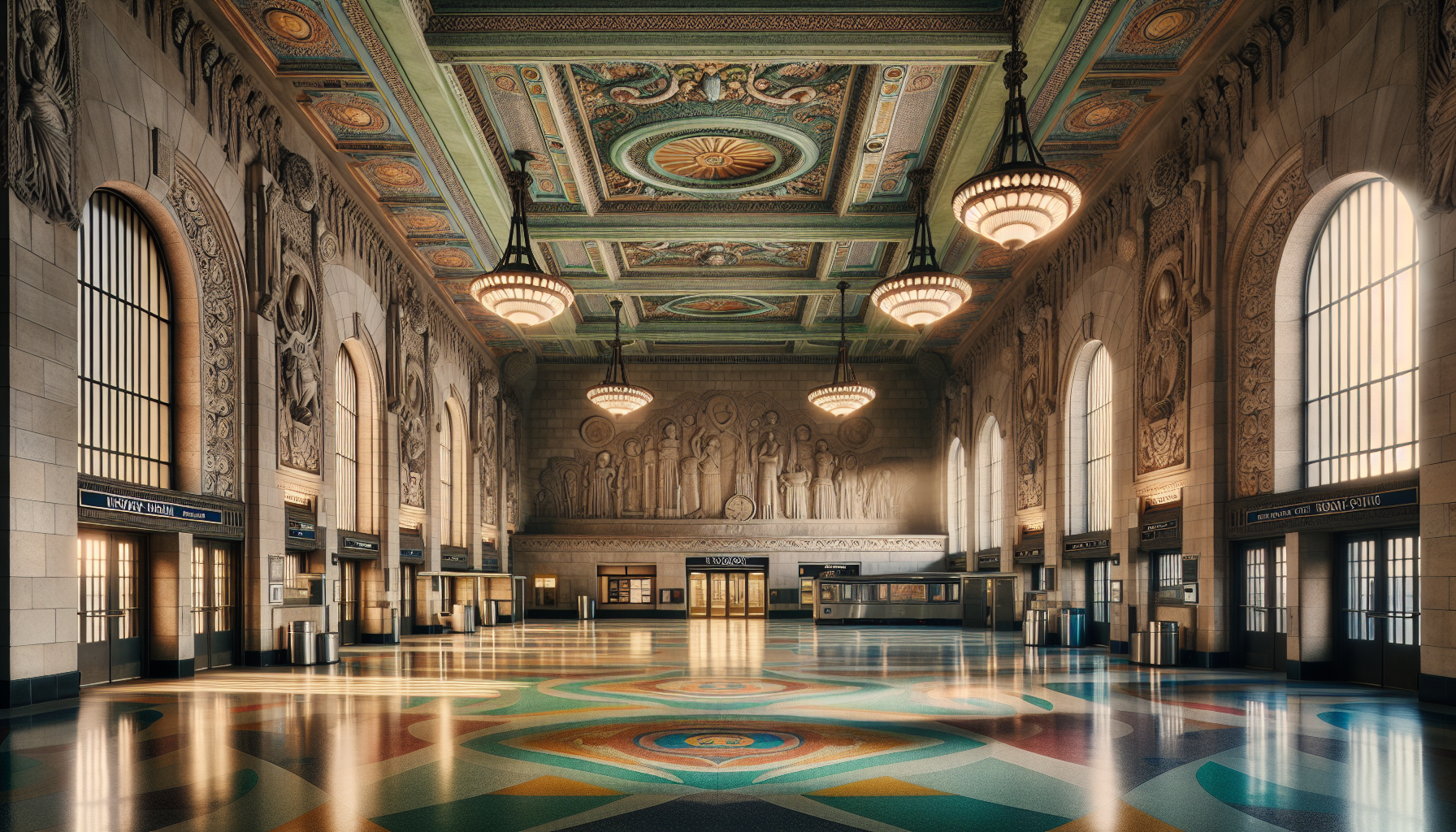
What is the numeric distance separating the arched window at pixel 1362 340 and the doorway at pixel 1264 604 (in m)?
1.19

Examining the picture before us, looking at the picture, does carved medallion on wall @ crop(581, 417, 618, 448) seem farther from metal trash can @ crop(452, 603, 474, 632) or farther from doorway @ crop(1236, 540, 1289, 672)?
doorway @ crop(1236, 540, 1289, 672)

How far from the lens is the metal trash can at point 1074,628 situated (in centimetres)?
1875

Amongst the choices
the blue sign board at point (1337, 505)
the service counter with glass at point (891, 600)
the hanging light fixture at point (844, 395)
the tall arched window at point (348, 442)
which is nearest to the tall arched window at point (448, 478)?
the tall arched window at point (348, 442)

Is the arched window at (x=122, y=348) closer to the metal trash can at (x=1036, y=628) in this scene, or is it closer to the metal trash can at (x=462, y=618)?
the metal trash can at (x=462, y=618)

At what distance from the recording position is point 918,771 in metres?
6.25

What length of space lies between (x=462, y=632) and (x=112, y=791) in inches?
721

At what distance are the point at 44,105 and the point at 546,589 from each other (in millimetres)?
25645

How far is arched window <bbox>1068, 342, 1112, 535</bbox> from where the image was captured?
18922mm

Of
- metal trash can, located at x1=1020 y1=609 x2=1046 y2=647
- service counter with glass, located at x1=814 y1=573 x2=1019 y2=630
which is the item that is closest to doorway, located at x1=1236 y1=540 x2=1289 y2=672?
metal trash can, located at x1=1020 y1=609 x2=1046 y2=647

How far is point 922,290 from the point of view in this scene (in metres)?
17.3

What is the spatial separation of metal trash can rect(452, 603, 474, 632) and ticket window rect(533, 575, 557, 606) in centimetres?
963

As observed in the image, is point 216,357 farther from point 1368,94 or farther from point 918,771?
point 1368,94

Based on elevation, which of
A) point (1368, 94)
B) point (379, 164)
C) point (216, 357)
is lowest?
point (216, 357)

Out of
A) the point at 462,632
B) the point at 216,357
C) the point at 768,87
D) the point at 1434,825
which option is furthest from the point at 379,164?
the point at 1434,825
